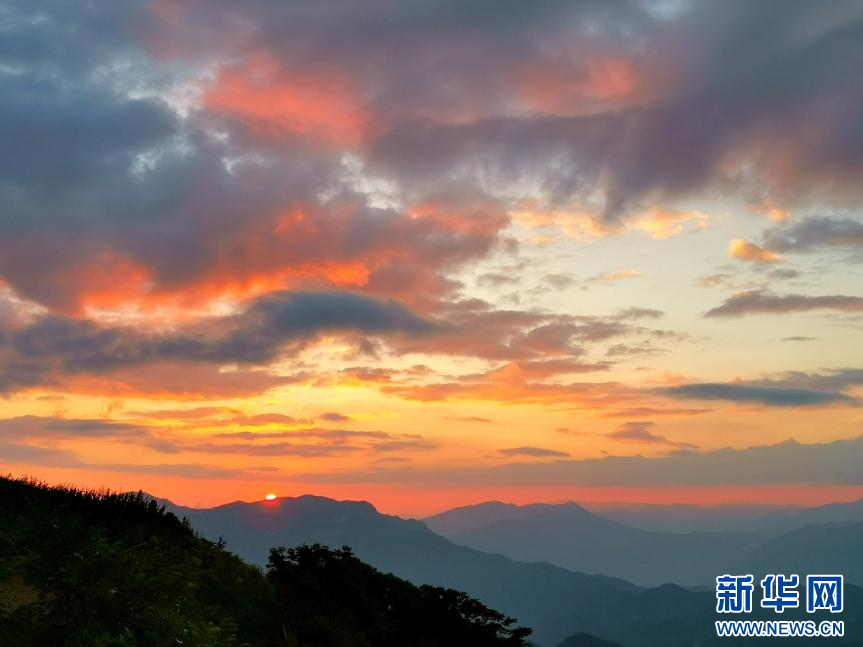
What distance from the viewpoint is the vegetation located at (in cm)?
1653

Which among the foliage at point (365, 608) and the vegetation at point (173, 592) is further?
the foliage at point (365, 608)

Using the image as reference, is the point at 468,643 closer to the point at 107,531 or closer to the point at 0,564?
the point at 107,531

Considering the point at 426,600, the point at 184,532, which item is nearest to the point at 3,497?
the point at 184,532

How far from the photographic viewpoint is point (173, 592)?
63.0 feet

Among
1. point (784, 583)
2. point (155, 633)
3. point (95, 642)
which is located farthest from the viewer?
point (784, 583)

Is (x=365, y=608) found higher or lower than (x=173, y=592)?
lower

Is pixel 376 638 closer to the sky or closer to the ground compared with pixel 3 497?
closer to the ground

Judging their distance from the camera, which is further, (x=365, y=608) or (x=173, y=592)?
(x=365, y=608)

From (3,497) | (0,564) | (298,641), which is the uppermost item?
(3,497)

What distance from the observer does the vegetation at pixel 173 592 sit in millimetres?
16531

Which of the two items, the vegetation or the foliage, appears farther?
the foliage

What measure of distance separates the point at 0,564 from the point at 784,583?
167 feet

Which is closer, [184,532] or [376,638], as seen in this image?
[376,638]

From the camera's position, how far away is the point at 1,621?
16156 millimetres
